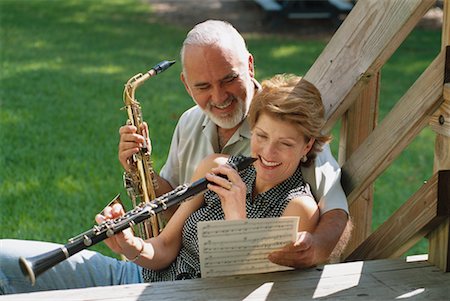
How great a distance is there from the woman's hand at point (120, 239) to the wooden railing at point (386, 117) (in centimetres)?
87

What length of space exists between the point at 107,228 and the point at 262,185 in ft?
2.04

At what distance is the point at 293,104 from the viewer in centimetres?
267

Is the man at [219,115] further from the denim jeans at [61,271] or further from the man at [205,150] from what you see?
the denim jeans at [61,271]

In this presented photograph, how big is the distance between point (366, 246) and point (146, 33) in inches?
378

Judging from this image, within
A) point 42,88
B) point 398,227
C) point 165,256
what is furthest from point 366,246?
point 42,88

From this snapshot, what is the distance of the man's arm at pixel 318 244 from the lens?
259cm

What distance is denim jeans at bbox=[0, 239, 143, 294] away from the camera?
2949 millimetres

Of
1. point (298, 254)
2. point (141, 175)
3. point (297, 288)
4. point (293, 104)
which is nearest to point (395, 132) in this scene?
point (293, 104)

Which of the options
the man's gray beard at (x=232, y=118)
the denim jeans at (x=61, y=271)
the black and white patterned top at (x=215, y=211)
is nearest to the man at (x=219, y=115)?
the man's gray beard at (x=232, y=118)

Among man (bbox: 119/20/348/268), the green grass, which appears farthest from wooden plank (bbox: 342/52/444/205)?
the green grass

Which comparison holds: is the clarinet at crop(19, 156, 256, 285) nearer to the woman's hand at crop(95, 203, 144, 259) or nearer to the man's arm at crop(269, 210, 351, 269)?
the woman's hand at crop(95, 203, 144, 259)

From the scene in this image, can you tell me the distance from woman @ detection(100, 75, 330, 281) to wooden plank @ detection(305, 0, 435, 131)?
0.37m

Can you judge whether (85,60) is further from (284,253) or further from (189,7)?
(284,253)

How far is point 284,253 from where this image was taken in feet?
8.49
